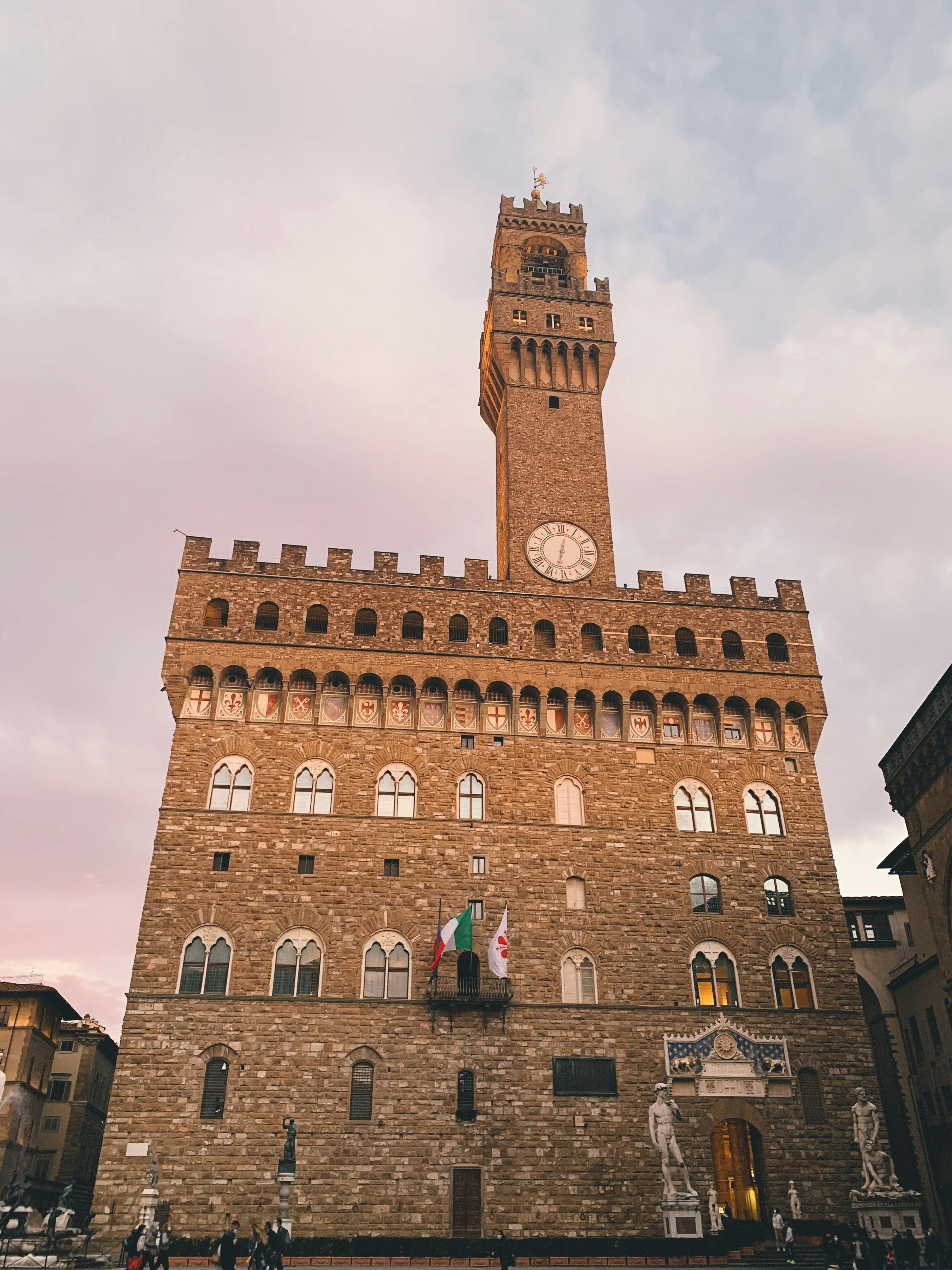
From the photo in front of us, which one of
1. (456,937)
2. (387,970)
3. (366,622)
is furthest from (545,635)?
(387,970)

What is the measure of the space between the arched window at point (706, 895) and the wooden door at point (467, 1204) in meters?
Answer: 10.8

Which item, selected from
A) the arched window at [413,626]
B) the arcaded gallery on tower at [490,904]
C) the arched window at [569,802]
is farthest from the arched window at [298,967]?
the arched window at [413,626]

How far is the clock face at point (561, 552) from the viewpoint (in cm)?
3928

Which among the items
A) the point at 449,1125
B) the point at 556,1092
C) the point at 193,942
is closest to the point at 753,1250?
the point at 556,1092

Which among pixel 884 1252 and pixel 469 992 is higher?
pixel 469 992

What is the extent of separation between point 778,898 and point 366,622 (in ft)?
57.3

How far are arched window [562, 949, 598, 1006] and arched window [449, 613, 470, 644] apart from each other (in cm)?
1177

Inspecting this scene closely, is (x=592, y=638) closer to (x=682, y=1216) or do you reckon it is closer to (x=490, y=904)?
(x=490, y=904)

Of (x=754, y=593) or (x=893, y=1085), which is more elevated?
(x=754, y=593)

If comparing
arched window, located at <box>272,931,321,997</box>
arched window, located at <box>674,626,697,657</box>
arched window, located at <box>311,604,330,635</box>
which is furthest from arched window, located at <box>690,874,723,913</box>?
arched window, located at <box>311,604,330,635</box>

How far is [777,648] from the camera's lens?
39000 millimetres

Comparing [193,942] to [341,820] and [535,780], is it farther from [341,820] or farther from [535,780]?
[535,780]

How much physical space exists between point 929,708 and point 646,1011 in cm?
1272

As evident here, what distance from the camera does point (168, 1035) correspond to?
2961 centimetres
